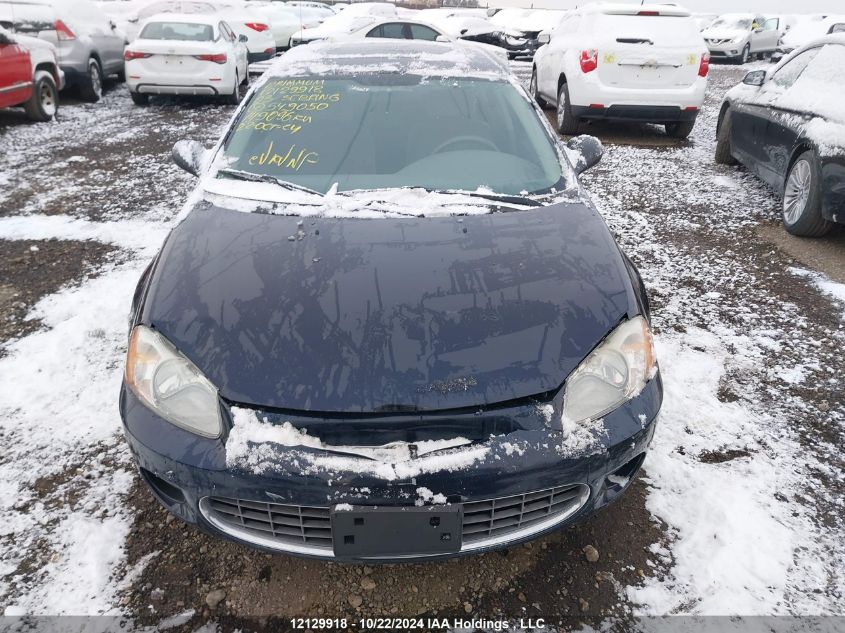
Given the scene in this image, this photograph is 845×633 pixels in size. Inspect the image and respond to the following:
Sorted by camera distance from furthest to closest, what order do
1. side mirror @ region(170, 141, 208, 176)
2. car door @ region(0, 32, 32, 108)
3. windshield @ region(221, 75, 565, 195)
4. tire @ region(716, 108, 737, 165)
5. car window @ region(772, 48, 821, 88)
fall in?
car door @ region(0, 32, 32, 108) → tire @ region(716, 108, 737, 165) → car window @ region(772, 48, 821, 88) → side mirror @ region(170, 141, 208, 176) → windshield @ region(221, 75, 565, 195)

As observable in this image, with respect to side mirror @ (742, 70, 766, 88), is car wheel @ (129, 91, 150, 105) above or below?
below

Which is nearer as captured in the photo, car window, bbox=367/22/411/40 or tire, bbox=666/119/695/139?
tire, bbox=666/119/695/139

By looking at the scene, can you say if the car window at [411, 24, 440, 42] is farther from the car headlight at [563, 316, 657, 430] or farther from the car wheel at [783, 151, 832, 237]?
the car headlight at [563, 316, 657, 430]

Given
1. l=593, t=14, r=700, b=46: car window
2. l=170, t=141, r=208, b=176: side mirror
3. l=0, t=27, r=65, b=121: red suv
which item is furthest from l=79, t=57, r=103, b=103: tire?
l=170, t=141, r=208, b=176: side mirror

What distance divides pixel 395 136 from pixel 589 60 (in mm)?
5496

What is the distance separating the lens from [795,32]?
21.9 metres

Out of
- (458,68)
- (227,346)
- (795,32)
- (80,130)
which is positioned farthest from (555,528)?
(795,32)

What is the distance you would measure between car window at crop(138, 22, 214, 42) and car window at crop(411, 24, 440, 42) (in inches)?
144

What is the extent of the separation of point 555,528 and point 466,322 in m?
0.70

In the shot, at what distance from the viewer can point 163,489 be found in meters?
1.81

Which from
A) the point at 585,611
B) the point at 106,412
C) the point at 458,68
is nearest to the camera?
the point at 585,611

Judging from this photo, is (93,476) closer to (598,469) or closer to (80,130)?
(598,469)

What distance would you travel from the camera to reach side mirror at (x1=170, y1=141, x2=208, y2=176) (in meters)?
2.99

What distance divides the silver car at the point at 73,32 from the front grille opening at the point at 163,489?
10.3m
